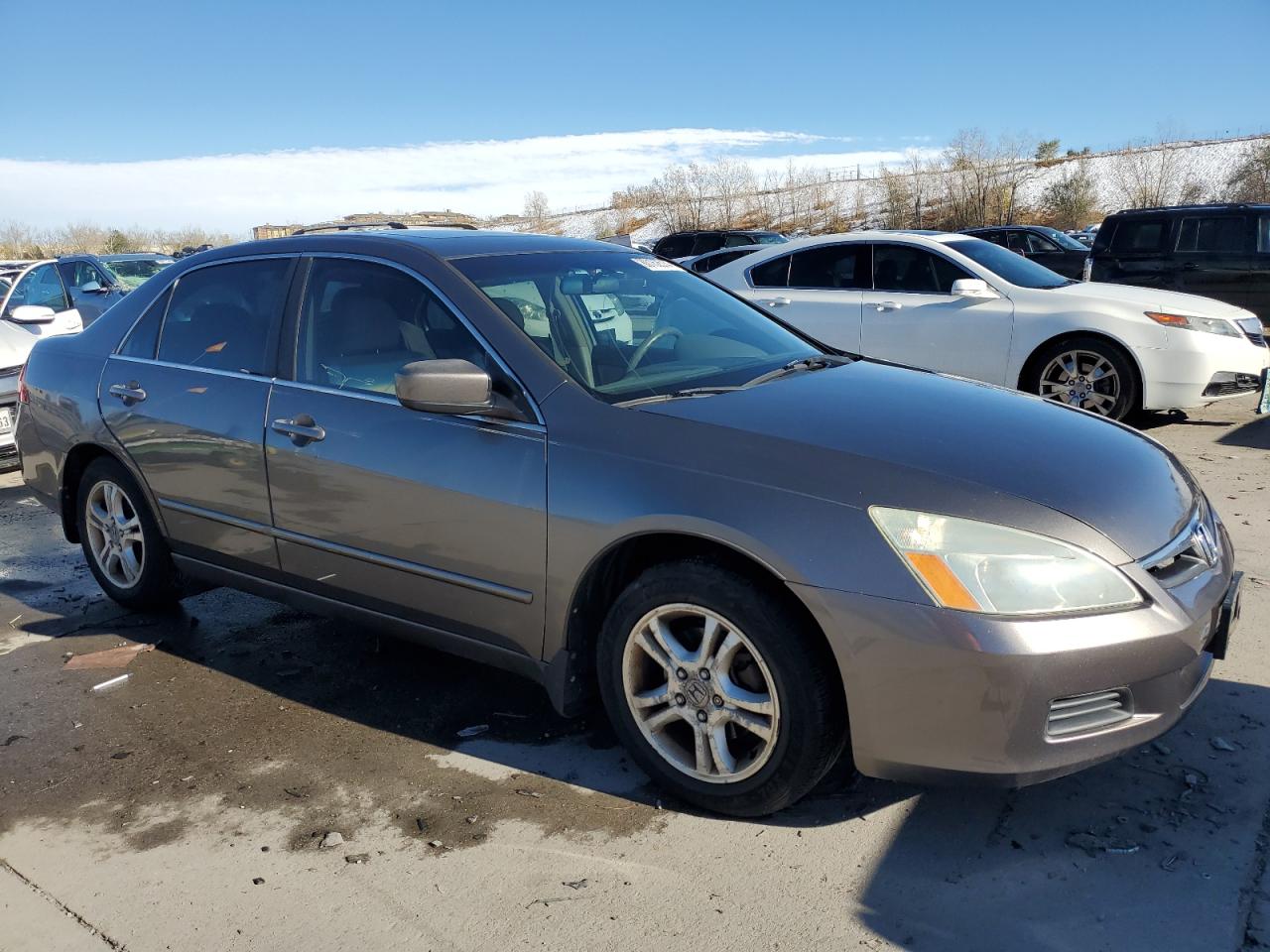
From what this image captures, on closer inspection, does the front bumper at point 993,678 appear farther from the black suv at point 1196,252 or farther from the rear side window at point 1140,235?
the rear side window at point 1140,235

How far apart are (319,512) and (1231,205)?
39.6 feet

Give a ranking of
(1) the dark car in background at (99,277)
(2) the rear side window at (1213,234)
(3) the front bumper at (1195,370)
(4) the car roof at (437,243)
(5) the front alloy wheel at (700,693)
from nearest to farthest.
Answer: (5) the front alloy wheel at (700,693)
(4) the car roof at (437,243)
(3) the front bumper at (1195,370)
(2) the rear side window at (1213,234)
(1) the dark car in background at (99,277)

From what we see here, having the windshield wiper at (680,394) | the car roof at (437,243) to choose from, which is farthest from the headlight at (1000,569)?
the car roof at (437,243)

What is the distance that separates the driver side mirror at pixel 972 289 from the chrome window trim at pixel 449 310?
5.41m

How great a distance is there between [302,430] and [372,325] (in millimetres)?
442

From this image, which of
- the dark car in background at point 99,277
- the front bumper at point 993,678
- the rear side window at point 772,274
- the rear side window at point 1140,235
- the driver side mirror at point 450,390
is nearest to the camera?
the front bumper at point 993,678

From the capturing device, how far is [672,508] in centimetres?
279

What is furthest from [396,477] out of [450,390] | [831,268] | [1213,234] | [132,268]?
[132,268]

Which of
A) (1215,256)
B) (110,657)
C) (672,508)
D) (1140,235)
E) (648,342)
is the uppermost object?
(1140,235)

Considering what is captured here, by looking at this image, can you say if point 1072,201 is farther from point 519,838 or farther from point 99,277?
point 519,838

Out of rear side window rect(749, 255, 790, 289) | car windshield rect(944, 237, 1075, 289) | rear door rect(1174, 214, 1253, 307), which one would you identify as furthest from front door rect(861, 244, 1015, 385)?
rear door rect(1174, 214, 1253, 307)

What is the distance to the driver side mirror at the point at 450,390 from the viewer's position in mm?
3109

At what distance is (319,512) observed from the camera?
362 cm

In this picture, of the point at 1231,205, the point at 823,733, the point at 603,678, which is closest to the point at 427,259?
the point at 603,678
